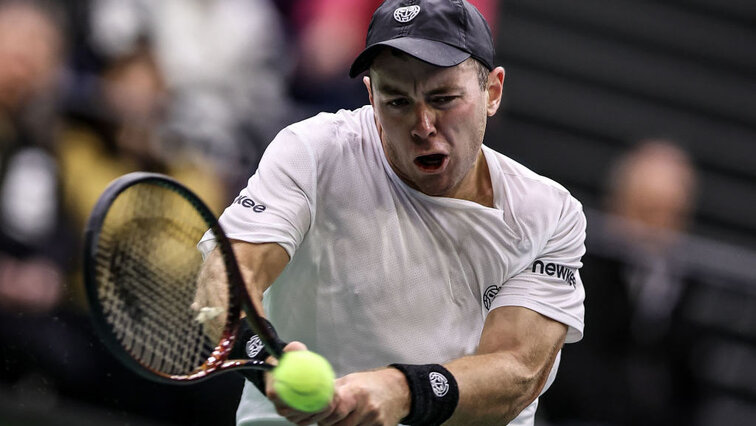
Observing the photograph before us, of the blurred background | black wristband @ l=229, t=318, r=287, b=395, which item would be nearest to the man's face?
black wristband @ l=229, t=318, r=287, b=395

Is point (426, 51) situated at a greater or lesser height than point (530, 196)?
greater

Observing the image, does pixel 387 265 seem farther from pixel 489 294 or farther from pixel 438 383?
pixel 438 383

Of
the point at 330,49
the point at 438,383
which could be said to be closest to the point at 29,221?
the point at 330,49

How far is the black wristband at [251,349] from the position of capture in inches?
121

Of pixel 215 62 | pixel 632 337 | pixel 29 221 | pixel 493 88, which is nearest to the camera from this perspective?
pixel 493 88

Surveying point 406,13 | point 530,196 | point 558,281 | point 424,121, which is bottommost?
point 558,281

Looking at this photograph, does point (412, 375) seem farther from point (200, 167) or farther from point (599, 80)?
point (599, 80)

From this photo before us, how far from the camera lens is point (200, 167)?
5.48m

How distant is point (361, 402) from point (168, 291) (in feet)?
1.93

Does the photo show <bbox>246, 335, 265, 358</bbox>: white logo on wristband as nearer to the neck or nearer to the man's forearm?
the man's forearm

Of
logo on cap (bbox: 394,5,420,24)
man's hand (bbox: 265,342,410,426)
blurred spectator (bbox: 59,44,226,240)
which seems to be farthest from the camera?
blurred spectator (bbox: 59,44,226,240)

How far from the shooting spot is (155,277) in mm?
3203

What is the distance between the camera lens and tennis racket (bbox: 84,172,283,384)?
2.96 metres

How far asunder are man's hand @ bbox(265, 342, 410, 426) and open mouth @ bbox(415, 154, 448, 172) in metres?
0.59
